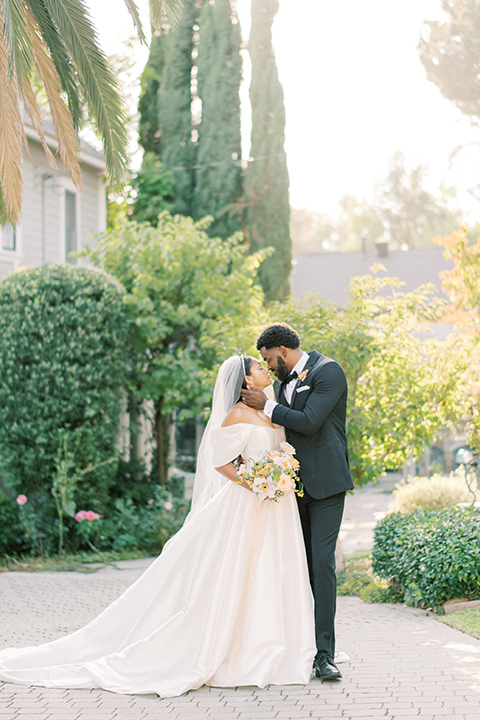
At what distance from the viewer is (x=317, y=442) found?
526cm

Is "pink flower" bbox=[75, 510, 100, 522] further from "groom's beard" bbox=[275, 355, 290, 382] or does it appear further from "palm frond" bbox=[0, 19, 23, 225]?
"groom's beard" bbox=[275, 355, 290, 382]

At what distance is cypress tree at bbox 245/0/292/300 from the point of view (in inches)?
906

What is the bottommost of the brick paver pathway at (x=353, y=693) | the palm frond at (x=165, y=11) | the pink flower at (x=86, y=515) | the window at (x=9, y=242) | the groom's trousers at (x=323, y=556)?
the pink flower at (x=86, y=515)

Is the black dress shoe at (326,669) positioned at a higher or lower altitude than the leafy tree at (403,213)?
lower

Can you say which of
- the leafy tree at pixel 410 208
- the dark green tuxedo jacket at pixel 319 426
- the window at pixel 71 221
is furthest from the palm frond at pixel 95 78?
the leafy tree at pixel 410 208

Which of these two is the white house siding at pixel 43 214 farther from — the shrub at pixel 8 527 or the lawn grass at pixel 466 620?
the lawn grass at pixel 466 620

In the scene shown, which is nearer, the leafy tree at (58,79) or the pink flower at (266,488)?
the pink flower at (266,488)

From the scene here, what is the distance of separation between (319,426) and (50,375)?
6.07 meters

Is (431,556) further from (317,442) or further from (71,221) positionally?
(71,221)

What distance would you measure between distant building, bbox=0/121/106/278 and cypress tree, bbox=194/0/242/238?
6.17 meters

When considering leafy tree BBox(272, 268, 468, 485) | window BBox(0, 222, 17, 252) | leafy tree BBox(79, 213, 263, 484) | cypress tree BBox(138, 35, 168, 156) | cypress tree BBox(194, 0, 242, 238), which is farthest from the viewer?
cypress tree BBox(138, 35, 168, 156)

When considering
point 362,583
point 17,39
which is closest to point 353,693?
point 362,583

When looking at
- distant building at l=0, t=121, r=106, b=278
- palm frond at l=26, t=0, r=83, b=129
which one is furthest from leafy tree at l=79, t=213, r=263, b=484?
palm frond at l=26, t=0, r=83, b=129

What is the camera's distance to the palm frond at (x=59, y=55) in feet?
25.4
